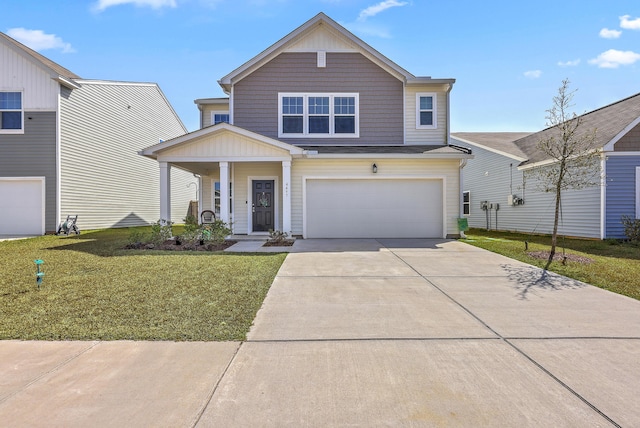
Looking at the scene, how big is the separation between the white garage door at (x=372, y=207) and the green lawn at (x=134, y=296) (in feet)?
14.4

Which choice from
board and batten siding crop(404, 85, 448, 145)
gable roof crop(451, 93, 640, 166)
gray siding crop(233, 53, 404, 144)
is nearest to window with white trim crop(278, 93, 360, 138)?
gray siding crop(233, 53, 404, 144)

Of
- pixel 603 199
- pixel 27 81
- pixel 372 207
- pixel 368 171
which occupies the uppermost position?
pixel 27 81

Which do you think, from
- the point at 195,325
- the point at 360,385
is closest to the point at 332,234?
the point at 195,325

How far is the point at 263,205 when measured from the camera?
1317 cm

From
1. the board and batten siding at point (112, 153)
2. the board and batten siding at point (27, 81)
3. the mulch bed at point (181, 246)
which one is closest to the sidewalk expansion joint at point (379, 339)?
the mulch bed at point (181, 246)

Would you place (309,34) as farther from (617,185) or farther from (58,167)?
(617,185)

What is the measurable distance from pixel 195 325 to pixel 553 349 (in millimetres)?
3673

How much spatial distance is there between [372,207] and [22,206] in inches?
537

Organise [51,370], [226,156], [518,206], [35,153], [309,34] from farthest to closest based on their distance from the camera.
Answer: [518,206], [35,153], [309,34], [226,156], [51,370]

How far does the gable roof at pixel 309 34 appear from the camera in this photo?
42.0 feet

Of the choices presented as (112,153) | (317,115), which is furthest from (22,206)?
(317,115)

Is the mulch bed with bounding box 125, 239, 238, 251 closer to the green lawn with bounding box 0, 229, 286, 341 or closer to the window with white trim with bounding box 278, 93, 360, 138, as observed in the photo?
the green lawn with bounding box 0, 229, 286, 341

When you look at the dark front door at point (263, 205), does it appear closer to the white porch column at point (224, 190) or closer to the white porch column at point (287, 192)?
the white porch column at point (287, 192)

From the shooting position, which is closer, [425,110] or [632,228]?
[632,228]
